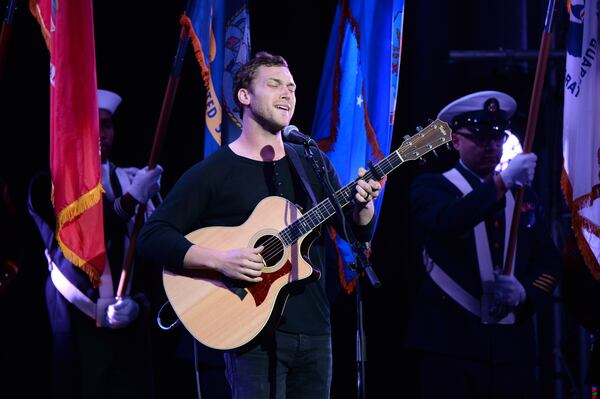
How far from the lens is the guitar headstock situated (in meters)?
3.44

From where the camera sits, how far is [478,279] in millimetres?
4523

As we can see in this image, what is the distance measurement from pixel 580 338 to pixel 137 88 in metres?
3.45

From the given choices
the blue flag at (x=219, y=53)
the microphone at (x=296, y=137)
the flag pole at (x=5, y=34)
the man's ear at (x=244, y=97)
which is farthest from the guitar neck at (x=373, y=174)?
the flag pole at (x=5, y=34)

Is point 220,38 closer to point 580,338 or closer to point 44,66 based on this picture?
point 44,66

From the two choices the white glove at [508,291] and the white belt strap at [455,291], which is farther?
the white belt strap at [455,291]

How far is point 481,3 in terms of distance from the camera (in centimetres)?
591

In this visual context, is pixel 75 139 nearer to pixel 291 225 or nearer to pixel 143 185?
pixel 143 185

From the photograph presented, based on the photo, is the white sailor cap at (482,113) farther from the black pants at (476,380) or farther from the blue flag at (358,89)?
the black pants at (476,380)

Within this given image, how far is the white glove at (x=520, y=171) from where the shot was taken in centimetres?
424

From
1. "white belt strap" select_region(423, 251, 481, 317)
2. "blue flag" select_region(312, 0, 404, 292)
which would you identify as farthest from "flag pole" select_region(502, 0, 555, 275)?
"blue flag" select_region(312, 0, 404, 292)

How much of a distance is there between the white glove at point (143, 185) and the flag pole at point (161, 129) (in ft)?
0.15

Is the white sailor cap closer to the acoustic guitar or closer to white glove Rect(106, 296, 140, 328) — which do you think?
the acoustic guitar

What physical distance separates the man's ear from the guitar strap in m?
0.25

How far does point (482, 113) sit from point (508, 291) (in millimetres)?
1095
